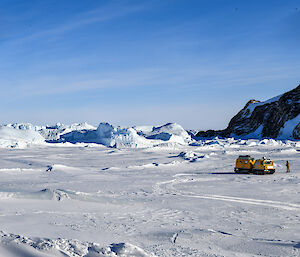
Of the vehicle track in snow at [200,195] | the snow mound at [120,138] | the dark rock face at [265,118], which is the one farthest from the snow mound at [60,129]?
the vehicle track in snow at [200,195]

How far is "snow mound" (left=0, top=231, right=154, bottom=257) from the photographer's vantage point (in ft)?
20.0

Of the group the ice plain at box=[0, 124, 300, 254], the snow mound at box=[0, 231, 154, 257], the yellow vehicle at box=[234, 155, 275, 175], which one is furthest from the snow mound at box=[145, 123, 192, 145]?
the snow mound at box=[0, 231, 154, 257]

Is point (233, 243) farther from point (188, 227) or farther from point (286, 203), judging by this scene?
point (286, 203)

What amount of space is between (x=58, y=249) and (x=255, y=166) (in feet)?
60.2

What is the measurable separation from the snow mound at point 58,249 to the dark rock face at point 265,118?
70060 millimetres

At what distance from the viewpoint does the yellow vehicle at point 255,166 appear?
72.9 ft

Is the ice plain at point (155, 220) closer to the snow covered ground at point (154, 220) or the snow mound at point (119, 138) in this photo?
the snow covered ground at point (154, 220)

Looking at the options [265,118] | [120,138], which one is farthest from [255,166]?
[265,118]

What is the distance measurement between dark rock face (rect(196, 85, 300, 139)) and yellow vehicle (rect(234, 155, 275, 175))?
5208 cm

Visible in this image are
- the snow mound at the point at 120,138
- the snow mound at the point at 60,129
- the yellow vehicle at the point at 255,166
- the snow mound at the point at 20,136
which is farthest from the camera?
the snow mound at the point at 60,129

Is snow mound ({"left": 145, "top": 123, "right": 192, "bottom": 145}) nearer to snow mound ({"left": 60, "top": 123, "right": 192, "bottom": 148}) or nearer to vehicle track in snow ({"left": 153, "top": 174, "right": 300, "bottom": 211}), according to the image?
snow mound ({"left": 60, "top": 123, "right": 192, "bottom": 148})

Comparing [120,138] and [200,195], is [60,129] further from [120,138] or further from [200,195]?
[200,195]

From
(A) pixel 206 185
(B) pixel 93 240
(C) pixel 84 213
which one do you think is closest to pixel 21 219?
(C) pixel 84 213

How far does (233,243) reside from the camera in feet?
26.3
